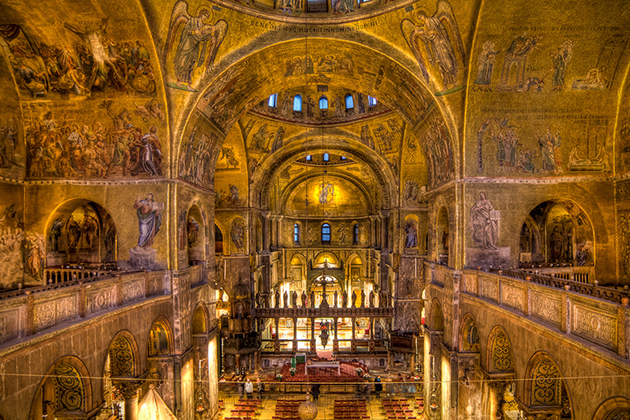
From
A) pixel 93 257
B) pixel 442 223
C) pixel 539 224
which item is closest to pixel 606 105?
pixel 539 224

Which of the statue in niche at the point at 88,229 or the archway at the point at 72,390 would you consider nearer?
the archway at the point at 72,390

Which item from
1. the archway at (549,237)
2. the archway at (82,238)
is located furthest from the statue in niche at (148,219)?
the archway at (549,237)

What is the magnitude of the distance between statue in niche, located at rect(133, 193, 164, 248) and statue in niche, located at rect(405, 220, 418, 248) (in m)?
17.0

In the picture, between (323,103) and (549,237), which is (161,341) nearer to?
(549,237)

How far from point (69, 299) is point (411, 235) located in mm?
21110

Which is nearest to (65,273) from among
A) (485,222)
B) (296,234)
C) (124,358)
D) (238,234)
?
(124,358)

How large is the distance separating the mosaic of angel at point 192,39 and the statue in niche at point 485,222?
1093 cm

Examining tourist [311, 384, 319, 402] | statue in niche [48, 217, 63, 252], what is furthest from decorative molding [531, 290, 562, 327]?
statue in niche [48, 217, 63, 252]

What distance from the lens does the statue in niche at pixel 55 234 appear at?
609 inches

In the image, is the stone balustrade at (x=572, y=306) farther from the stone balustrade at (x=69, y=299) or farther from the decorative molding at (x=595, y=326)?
the stone balustrade at (x=69, y=299)

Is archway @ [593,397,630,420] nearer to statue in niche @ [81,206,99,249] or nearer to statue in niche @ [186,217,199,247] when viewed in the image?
statue in niche @ [186,217,199,247]

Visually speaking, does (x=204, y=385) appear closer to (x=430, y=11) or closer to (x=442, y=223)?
(x=442, y=223)

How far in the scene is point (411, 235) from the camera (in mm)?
26266

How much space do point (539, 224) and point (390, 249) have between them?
41.5 feet
